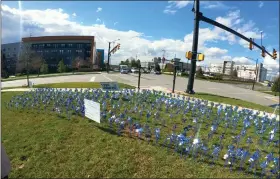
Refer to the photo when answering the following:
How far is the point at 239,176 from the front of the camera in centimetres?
485

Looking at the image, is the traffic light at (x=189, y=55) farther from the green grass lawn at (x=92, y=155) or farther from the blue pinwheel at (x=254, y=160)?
the blue pinwheel at (x=254, y=160)

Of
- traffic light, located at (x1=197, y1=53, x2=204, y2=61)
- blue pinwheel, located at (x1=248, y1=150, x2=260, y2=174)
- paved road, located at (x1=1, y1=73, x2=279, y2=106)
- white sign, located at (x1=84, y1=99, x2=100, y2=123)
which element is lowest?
paved road, located at (x1=1, y1=73, x2=279, y2=106)

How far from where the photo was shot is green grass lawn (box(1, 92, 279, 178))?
5.05 metres

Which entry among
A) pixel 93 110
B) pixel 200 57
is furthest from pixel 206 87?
pixel 93 110

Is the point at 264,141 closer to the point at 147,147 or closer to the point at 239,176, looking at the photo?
the point at 239,176

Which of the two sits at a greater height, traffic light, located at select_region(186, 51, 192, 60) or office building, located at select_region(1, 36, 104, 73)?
office building, located at select_region(1, 36, 104, 73)

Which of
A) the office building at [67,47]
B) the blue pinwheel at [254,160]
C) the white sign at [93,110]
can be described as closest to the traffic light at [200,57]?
the white sign at [93,110]

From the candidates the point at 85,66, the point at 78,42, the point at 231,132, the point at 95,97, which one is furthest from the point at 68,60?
the point at 231,132

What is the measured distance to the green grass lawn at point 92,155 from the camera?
505 centimetres

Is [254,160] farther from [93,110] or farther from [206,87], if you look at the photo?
[206,87]

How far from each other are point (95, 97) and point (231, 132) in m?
6.17

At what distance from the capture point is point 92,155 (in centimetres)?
572

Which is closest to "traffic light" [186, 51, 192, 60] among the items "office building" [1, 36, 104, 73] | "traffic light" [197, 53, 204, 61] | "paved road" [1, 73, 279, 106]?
"traffic light" [197, 53, 204, 61]

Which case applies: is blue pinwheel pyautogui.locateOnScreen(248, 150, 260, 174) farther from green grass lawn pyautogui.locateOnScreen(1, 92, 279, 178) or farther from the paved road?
the paved road
